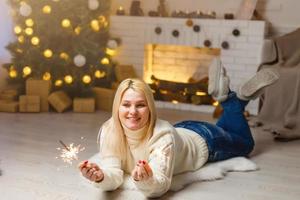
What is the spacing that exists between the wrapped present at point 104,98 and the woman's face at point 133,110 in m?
1.97

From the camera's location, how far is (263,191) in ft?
7.58

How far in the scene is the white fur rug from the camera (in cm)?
226

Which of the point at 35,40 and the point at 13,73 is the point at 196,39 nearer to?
the point at 35,40

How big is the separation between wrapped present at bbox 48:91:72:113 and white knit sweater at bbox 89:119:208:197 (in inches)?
70.5

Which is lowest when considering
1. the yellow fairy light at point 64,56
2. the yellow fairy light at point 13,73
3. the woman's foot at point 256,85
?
the yellow fairy light at point 13,73

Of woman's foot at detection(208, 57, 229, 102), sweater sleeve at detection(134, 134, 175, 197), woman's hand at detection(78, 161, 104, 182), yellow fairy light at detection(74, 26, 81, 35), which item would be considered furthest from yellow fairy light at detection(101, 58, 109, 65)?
woman's hand at detection(78, 161, 104, 182)

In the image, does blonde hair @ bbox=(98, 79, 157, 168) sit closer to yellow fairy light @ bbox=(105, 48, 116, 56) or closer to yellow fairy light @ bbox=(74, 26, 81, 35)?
yellow fairy light @ bbox=(74, 26, 81, 35)

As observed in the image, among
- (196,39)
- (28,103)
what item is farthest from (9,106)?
(196,39)

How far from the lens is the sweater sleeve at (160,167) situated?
6.63 feet

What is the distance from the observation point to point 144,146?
222cm

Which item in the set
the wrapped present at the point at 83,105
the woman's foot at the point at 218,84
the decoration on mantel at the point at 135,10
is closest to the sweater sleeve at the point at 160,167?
the woman's foot at the point at 218,84

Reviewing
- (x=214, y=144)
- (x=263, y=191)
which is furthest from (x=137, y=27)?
(x=263, y=191)

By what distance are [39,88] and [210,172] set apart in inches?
80.9

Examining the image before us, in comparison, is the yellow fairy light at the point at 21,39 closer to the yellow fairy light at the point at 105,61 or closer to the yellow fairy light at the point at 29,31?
the yellow fairy light at the point at 29,31
